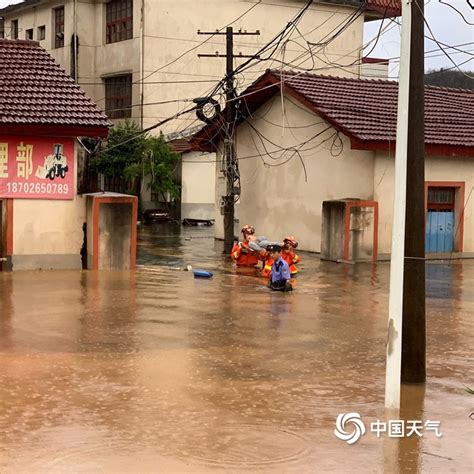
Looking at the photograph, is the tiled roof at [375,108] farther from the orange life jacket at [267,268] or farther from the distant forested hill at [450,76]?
the orange life jacket at [267,268]

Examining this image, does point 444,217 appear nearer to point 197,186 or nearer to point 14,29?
point 197,186

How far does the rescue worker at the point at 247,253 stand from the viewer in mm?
22859

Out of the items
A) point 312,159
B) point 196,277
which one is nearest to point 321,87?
point 312,159

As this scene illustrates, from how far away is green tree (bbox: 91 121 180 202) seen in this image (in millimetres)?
39844

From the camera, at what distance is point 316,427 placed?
336 inches

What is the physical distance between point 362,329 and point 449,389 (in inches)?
158

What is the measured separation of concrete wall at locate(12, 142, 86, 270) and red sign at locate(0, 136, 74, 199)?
18cm

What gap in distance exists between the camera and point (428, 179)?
26625mm

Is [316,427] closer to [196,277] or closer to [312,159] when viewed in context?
[196,277]

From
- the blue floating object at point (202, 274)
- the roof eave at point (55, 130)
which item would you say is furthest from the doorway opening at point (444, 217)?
the roof eave at point (55, 130)

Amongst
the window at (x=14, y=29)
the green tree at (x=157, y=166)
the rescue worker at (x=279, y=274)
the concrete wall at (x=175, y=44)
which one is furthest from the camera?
the window at (x=14, y=29)

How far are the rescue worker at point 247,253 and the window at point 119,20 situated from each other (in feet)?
75.1

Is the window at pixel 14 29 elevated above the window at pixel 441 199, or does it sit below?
above

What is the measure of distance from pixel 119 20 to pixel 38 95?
24.3 metres
